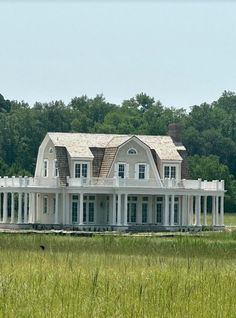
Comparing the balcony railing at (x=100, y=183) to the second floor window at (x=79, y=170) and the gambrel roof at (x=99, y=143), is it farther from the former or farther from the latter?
the gambrel roof at (x=99, y=143)

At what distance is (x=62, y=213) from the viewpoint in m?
74.6

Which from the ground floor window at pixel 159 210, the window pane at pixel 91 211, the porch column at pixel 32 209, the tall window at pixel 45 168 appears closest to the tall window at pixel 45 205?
the porch column at pixel 32 209

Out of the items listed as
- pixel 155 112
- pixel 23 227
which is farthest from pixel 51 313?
pixel 155 112

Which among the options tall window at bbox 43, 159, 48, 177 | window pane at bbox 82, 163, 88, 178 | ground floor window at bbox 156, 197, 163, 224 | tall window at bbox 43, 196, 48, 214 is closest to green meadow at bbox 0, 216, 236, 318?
window pane at bbox 82, 163, 88, 178

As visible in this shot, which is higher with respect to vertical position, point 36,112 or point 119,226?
point 36,112

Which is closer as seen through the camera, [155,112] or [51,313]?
[51,313]

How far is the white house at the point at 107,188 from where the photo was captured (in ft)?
244

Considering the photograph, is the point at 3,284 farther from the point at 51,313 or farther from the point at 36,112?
the point at 36,112

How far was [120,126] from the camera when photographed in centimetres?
12194

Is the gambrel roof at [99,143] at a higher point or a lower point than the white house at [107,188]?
→ higher

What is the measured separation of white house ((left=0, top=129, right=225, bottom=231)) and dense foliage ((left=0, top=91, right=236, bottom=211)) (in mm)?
19575

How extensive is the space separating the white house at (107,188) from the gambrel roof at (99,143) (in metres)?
0.05

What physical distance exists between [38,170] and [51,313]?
57067 millimetres

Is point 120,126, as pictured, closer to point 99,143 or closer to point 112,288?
point 99,143
